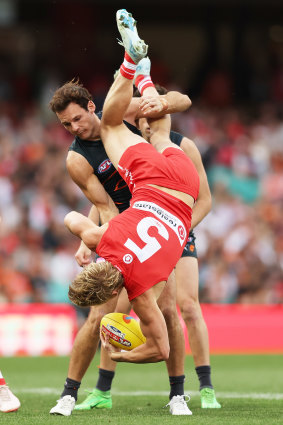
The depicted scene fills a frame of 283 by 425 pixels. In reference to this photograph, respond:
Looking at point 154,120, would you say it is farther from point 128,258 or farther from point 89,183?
point 128,258

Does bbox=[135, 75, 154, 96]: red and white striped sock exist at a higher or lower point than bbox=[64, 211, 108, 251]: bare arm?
higher

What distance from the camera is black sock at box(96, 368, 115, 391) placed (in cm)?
769

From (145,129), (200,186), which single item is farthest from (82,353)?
(145,129)

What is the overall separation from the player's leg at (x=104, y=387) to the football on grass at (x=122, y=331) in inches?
40.7

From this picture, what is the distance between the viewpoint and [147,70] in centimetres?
763

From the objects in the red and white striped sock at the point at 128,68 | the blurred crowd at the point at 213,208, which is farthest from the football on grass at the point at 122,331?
the blurred crowd at the point at 213,208

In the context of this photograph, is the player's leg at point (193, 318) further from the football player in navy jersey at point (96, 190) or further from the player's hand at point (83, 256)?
the player's hand at point (83, 256)

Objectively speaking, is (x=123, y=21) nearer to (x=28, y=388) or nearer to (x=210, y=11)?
(x=28, y=388)

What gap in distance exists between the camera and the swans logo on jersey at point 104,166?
7.34 metres

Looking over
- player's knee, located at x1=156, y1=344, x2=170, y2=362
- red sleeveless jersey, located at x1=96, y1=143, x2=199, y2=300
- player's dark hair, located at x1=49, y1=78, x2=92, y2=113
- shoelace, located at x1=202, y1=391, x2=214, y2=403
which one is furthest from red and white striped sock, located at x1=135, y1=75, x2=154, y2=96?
shoelace, located at x1=202, y1=391, x2=214, y2=403

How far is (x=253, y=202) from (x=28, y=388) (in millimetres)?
9130

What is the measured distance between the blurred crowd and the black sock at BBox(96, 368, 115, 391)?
7422 millimetres

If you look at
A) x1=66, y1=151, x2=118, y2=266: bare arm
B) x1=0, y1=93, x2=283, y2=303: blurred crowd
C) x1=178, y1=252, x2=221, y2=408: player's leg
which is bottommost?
x1=178, y1=252, x2=221, y2=408: player's leg

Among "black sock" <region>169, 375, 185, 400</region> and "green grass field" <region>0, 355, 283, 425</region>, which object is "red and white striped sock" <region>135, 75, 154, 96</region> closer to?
"black sock" <region>169, 375, 185, 400</region>
